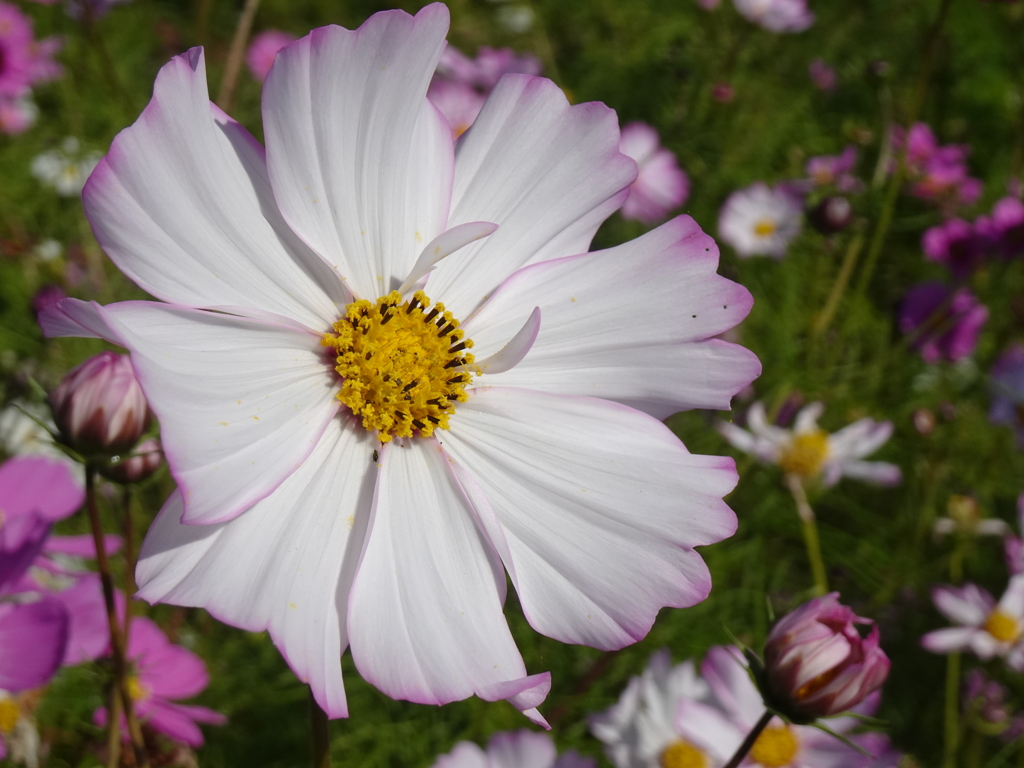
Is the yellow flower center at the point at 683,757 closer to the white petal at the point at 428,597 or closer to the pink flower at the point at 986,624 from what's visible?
the pink flower at the point at 986,624

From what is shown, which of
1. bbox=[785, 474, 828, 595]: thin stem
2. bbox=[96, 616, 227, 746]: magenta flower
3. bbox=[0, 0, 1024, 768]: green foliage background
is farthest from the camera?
bbox=[0, 0, 1024, 768]: green foliage background

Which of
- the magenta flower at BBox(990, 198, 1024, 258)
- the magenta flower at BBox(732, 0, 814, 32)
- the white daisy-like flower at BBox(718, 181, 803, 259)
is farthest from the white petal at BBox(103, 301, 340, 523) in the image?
the magenta flower at BBox(732, 0, 814, 32)

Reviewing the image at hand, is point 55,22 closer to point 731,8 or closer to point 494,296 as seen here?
point 731,8

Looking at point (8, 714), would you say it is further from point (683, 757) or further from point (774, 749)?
point (774, 749)

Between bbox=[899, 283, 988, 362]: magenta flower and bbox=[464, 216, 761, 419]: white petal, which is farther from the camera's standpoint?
bbox=[899, 283, 988, 362]: magenta flower

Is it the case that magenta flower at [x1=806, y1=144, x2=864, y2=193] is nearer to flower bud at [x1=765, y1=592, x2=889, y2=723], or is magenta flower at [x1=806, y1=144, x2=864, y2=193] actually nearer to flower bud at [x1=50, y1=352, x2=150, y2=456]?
flower bud at [x1=765, y1=592, x2=889, y2=723]

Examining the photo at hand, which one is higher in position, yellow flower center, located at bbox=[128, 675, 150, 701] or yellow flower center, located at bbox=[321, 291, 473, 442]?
yellow flower center, located at bbox=[321, 291, 473, 442]

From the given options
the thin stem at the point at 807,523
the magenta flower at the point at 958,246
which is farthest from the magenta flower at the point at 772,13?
the thin stem at the point at 807,523
